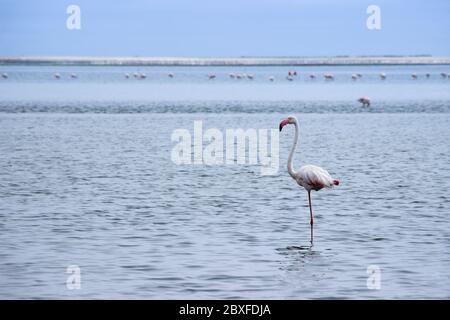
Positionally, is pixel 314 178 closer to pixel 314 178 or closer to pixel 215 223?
pixel 314 178

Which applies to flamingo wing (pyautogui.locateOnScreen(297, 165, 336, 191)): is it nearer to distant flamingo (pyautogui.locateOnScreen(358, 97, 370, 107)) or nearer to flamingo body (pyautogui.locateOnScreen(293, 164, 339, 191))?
flamingo body (pyautogui.locateOnScreen(293, 164, 339, 191))

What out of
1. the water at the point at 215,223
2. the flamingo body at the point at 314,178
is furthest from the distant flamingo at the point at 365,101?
the flamingo body at the point at 314,178

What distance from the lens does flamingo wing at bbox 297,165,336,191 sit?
1748cm

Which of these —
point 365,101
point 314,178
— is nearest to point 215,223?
point 314,178

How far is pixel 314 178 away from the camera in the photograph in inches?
689

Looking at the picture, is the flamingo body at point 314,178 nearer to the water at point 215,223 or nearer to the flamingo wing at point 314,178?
the flamingo wing at point 314,178

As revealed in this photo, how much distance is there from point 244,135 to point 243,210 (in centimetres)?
Result: 2154

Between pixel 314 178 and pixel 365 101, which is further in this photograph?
pixel 365 101

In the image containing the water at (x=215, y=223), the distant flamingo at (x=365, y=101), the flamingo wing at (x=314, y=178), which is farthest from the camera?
the distant flamingo at (x=365, y=101)

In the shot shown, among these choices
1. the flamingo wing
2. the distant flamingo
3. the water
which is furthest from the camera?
the distant flamingo

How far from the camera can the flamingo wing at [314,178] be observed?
1748cm

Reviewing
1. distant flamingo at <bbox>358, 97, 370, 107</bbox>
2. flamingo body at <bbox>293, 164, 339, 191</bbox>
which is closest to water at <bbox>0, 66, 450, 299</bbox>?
flamingo body at <bbox>293, 164, 339, 191</bbox>
